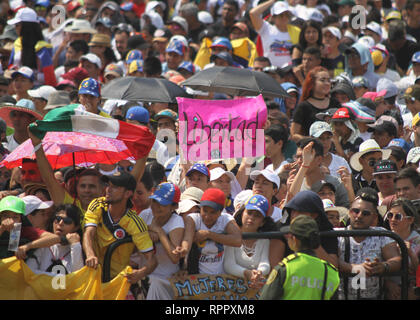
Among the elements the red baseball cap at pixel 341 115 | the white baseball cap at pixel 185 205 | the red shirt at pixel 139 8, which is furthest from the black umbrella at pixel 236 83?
the red shirt at pixel 139 8

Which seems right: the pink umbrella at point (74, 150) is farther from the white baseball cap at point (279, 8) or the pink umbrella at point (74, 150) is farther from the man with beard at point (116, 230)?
the white baseball cap at point (279, 8)

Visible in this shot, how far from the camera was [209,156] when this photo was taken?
9.23 metres

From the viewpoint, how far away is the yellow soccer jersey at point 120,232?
291 inches

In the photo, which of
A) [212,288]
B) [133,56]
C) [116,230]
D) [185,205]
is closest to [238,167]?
[185,205]

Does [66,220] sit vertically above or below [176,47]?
above

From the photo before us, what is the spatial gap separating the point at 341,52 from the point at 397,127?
3132 millimetres

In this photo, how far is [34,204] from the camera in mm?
7918

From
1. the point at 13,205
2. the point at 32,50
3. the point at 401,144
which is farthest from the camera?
the point at 32,50

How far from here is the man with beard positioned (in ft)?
24.1

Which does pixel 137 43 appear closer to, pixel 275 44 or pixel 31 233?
pixel 275 44

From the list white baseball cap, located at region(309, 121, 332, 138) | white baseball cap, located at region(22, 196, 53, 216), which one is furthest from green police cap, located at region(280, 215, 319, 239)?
white baseball cap, located at region(309, 121, 332, 138)

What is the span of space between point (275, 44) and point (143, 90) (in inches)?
137

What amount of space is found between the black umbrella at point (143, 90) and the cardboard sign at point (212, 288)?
4334mm
